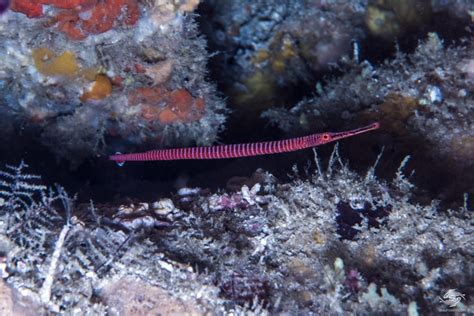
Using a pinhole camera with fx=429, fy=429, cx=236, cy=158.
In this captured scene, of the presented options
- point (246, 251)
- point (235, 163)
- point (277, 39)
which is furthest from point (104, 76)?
point (277, 39)

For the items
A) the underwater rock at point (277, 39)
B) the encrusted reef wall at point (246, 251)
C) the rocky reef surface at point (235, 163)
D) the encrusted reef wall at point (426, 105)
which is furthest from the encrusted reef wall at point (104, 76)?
the encrusted reef wall at point (426, 105)

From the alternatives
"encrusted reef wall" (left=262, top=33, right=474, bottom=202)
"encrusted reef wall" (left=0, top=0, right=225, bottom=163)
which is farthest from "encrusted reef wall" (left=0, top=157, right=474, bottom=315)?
"encrusted reef wall" (left=0, top=0, right=225, bottom=163)

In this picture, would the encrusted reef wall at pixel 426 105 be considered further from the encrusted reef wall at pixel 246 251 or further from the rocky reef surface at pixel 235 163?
the encrusted reef wall at pixel 246 251

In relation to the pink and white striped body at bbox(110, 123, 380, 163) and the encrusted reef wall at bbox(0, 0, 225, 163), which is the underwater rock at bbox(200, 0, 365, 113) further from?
the pink and white striped body at bbox(110, 123, 380, 163)

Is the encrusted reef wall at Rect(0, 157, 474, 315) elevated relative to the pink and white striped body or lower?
lower

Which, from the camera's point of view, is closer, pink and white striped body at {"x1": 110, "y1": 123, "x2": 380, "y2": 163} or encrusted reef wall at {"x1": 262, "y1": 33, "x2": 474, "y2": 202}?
pink and white striped body at {"x1": 110, "y1": 123, "x2": 380, "y2": 163}

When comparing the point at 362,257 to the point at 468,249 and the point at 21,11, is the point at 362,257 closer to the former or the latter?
the point at 468,249

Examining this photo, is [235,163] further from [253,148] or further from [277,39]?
[277,39]
